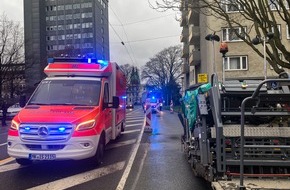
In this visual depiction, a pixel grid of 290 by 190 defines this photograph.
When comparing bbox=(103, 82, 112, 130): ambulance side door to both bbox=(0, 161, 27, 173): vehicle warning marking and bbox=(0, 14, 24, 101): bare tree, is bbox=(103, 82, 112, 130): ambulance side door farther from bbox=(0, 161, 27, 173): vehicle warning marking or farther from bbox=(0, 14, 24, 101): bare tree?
bbox=(0, 14, 24, 101): bare tree

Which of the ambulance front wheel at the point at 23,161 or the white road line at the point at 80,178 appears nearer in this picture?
the white road line at the point at 80,178

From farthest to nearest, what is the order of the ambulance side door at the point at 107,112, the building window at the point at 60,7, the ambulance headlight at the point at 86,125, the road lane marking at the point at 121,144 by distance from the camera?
the building window at the point at 60,7, the road lane marking at the point at 121,144, the ambulance side door at the point at 107,112, the ambulance headlight at the point at 86,125

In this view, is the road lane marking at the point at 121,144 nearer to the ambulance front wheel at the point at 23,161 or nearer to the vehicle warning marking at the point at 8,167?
the ambulance front wheel at the point at 23,161

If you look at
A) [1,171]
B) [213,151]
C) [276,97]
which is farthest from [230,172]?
[1,171]

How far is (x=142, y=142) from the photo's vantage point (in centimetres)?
1327

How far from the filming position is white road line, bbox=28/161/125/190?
266 inches

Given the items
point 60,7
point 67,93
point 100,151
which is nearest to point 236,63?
point 67,93

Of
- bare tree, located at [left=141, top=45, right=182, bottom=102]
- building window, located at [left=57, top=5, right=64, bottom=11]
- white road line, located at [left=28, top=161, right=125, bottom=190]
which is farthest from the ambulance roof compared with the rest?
building window, located at [left=57, top=5, right=64, bottom=11]

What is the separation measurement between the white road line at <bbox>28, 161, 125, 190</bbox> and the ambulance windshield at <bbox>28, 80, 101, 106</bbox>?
169cm

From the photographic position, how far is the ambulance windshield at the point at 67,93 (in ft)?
30.0

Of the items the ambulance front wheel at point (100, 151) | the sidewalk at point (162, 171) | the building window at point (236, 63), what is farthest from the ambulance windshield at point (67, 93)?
the building window at point (236, 63)

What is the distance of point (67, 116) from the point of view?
26.3 feet

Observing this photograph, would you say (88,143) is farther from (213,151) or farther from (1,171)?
(213,151)

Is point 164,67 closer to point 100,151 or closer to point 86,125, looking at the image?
point 100,151
